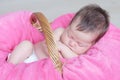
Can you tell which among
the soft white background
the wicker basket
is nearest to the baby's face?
the wicker basket

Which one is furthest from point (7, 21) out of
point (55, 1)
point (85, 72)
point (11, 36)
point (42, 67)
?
point (55, 1)

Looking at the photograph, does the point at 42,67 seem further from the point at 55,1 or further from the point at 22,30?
the point at 55,1

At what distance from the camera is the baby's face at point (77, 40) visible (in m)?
1.07

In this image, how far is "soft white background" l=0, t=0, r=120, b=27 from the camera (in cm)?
Result: 174

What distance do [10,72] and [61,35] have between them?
28 centimetres

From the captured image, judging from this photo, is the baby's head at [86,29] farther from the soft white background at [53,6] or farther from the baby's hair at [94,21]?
the soft white background at [53,6]

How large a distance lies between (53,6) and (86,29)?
79cm

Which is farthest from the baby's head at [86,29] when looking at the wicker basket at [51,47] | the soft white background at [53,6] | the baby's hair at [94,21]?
the soft white background at [53,6]

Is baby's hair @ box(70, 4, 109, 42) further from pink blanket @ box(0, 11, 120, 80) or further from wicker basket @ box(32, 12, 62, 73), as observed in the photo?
wicker basket @ box(32, 12, 62, 73)

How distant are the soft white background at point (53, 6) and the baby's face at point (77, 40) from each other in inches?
24.5

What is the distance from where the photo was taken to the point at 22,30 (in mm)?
1227

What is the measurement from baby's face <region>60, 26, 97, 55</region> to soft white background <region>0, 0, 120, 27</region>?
0.62 meters

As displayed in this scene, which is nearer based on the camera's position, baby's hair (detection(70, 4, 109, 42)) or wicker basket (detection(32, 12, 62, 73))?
wicker basket (detection(32, 12, 62, 73))

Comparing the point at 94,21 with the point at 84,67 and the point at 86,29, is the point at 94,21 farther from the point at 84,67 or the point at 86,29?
the point at 84,67
